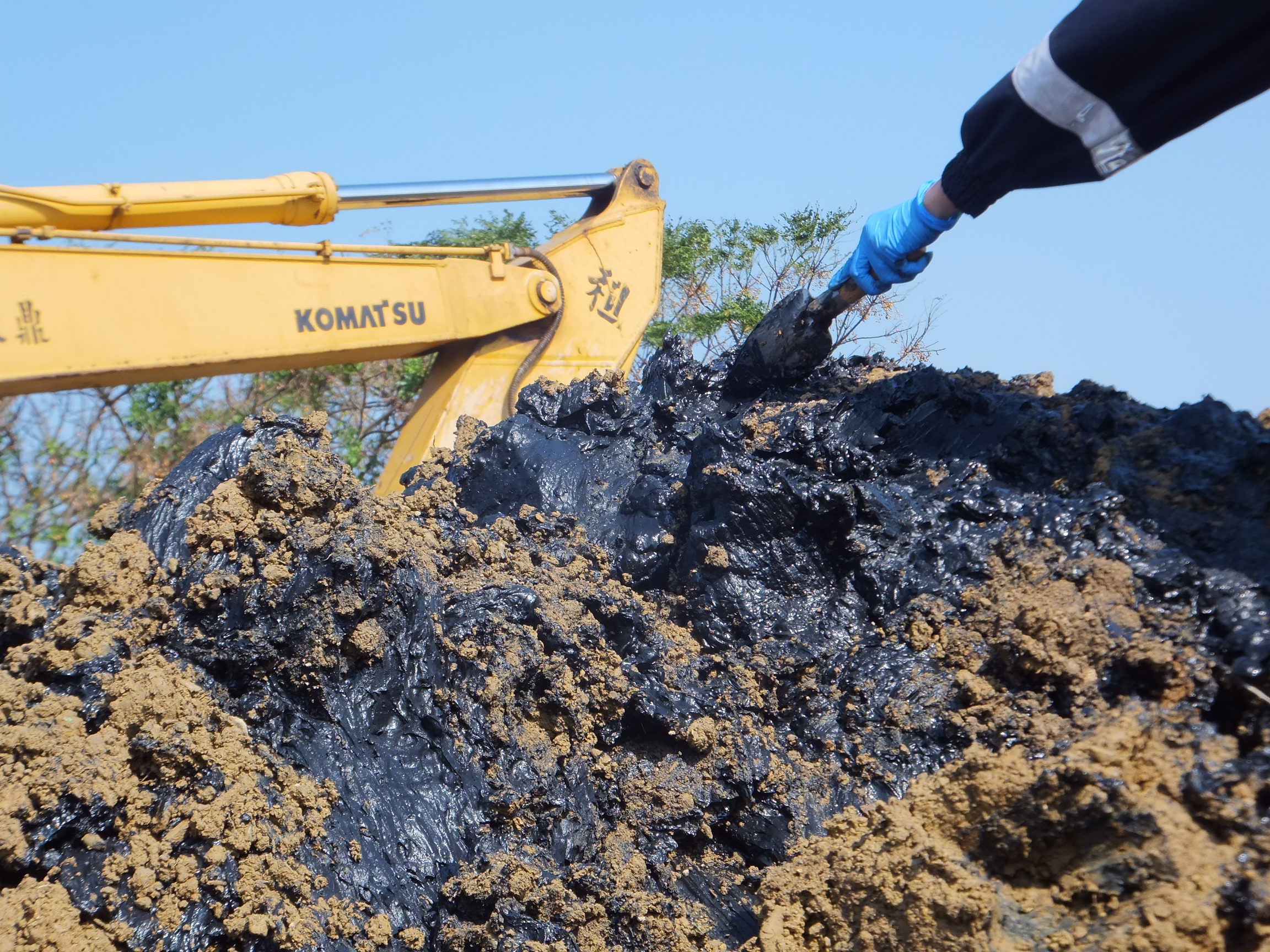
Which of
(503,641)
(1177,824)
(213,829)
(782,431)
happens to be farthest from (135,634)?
(1177,824)

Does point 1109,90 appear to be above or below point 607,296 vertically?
below

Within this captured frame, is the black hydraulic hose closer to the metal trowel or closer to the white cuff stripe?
the metal trowel

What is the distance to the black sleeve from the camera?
2.11 m

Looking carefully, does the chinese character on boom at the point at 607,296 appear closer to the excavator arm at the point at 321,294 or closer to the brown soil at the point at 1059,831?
the excavator arm at the point at 321,294

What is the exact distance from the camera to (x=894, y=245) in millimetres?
3109

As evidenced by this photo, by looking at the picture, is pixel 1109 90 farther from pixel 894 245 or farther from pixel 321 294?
pixel 321 294

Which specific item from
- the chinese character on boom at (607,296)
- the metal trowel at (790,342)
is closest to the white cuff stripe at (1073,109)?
the metal trowel at (790,342)

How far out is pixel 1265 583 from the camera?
82.4 inches

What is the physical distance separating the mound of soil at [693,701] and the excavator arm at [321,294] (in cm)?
138

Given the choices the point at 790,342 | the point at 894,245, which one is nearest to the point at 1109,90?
the point at 894,245

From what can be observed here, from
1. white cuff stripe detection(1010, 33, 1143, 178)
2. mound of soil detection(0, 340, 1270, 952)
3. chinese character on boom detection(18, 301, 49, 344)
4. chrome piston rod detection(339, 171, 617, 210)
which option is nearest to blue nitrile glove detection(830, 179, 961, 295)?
mound of soil detection(0, 340, 1270, 952)

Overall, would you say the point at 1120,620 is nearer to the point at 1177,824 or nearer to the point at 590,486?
the point at 1177,824

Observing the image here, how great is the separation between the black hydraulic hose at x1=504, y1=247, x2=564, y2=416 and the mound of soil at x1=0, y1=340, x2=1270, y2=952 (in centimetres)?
211

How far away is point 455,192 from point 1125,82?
3.26 m
